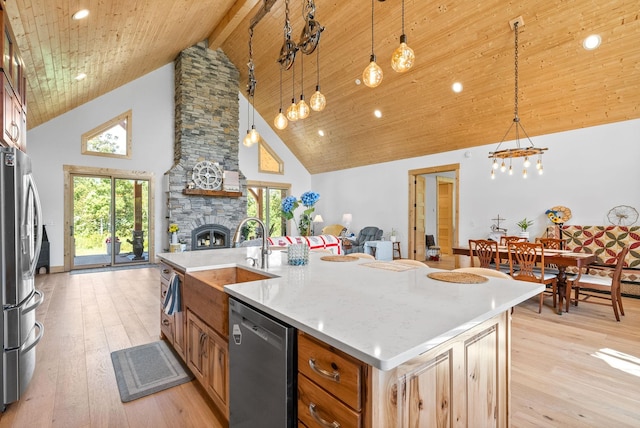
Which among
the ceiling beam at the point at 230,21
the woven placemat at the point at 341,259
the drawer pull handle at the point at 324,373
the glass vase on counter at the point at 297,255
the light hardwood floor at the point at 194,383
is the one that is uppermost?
the ceiling beam at the point at 230,21

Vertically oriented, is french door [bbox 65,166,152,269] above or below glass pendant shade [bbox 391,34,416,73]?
below

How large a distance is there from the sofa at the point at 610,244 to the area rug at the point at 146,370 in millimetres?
5429

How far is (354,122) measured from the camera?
759cm

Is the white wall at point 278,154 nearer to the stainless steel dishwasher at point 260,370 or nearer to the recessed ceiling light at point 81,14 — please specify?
the recessed ceiling light at point 81,14

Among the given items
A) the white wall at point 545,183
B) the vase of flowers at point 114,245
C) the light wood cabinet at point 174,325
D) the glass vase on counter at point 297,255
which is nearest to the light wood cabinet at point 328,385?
the glass vase on counter at point 297,255

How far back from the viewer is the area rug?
2203 mm

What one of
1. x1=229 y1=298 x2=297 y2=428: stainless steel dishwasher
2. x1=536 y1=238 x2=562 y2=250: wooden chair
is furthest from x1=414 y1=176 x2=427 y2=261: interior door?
x1=229 y1=298 x2=297 y2=428: stainless steel dishwasher

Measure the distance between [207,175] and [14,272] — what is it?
5.97m

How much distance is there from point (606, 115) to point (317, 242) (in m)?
5.02

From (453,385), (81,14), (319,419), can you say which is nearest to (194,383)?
(319,419)

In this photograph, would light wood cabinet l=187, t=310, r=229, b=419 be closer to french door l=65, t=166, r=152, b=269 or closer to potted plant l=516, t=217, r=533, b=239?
potted plant l=516, t=217, r=533, b=239

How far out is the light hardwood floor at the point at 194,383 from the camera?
1904mm

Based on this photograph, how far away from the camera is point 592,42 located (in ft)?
13.6

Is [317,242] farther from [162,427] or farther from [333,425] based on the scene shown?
[333,425]
